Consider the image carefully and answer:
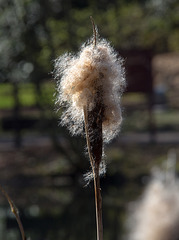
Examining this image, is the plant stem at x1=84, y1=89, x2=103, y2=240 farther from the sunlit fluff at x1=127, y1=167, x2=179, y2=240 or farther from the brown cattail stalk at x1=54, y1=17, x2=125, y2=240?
the sunlit fluff at x1=127, y1=167, x2=179, y2=240

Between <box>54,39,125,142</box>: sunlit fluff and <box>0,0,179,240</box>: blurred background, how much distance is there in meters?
4.75

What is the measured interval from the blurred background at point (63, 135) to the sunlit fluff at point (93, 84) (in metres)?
4.75

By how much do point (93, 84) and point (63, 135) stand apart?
7.95 meters

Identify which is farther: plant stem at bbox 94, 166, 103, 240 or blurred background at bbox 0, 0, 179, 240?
blurred background at bbox 0, 0, 179, 240

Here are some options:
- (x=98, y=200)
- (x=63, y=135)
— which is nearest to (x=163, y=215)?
(x=98, y=200)

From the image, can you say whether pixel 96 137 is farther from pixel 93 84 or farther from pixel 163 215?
pixel 163 215

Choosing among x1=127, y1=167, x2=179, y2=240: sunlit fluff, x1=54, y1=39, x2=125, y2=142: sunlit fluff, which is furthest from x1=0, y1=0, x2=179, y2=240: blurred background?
x1=54, y1=39, x2=125, y2=142: sunlit fluff

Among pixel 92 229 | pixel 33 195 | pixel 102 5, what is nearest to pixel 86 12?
pixel 102 5

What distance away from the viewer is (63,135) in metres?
9.00

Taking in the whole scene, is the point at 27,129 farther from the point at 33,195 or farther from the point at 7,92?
the point at 33,195

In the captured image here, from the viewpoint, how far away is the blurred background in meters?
7.27

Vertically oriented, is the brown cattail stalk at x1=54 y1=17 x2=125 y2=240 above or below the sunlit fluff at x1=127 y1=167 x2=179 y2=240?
above

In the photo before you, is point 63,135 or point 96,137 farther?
point 63,135

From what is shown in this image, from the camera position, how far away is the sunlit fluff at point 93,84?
1071mm
